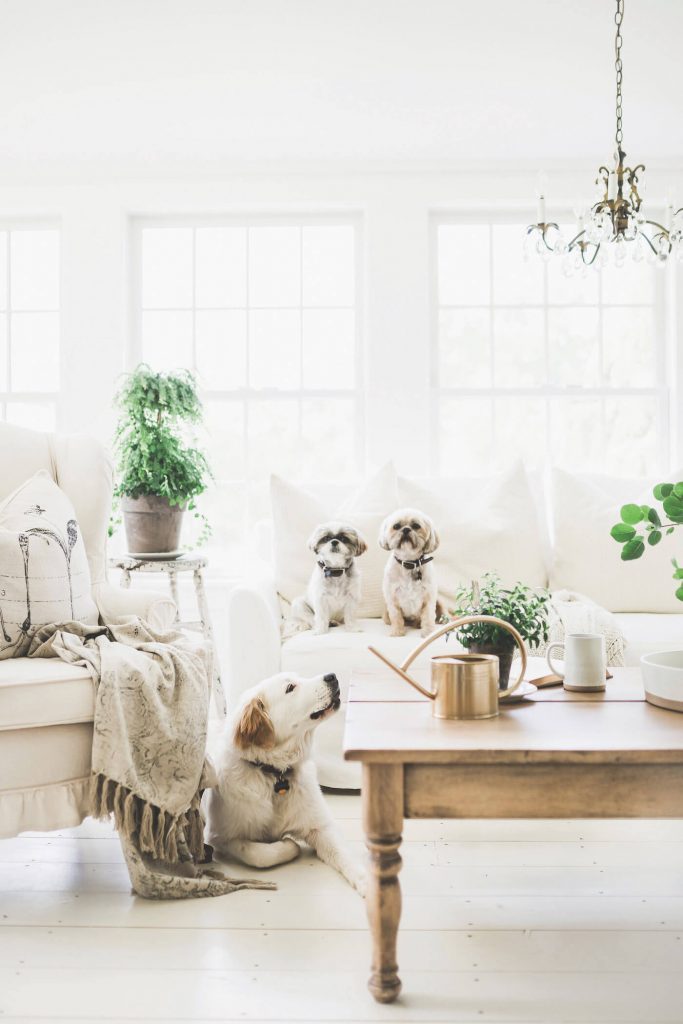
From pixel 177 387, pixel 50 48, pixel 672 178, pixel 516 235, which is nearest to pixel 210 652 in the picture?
pixel 177 387

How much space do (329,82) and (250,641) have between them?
2.19 m

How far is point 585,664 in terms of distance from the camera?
1.89 m

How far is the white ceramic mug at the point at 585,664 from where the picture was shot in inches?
74.0

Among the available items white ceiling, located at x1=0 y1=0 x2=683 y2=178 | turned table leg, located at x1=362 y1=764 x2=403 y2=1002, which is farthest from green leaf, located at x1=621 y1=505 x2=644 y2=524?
white ceiling, located at x1=0 y1=0 x2=683 y2=178

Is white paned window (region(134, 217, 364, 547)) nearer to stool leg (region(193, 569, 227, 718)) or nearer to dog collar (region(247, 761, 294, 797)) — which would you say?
stool leg (region(193, 569, 227, 718))

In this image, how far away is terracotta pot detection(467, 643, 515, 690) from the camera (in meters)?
1.82

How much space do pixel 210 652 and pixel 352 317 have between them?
7.95 feet

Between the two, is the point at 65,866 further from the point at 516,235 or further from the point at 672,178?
the point at 672,178

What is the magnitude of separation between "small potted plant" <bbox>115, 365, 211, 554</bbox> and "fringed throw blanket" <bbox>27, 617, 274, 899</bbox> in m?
1.32

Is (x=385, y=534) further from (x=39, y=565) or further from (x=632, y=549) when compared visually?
(x=632, y=549)

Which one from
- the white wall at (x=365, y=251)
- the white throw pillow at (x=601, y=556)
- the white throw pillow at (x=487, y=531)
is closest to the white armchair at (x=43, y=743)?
the white throw pillow at (x=487, y=531)

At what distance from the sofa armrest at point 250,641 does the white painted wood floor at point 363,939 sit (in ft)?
2.05

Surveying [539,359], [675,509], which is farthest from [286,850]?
[539,359]

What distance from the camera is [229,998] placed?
5.00 feet
